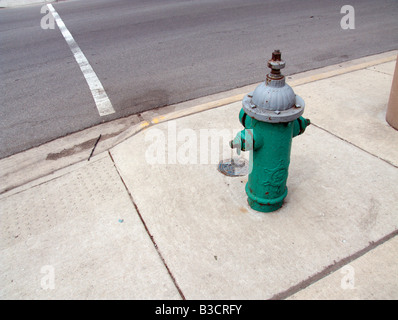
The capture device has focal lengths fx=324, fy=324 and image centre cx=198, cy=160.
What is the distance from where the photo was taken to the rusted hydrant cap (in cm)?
217

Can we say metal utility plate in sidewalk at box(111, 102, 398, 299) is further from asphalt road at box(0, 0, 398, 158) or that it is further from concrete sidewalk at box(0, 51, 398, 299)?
A: asphalt road at box(0, 0, 398, 158)

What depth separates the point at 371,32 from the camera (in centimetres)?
748

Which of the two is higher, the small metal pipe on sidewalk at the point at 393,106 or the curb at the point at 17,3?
the curb at the point at 17,3

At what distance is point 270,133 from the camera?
2305mm

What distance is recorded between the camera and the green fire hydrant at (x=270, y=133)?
2.19m

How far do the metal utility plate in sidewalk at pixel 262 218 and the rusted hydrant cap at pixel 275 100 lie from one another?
944mm

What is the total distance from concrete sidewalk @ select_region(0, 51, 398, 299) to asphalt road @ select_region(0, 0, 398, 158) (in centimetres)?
95

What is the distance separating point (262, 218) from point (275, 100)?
104 centimetres

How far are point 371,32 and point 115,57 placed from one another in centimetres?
585

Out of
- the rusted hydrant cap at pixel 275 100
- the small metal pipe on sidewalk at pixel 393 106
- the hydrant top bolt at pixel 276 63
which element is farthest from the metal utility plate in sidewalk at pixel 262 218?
the hydrant top bolt at pixel 276 63

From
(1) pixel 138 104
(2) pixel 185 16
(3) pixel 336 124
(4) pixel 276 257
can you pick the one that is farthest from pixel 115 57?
(4) pixel 276 257

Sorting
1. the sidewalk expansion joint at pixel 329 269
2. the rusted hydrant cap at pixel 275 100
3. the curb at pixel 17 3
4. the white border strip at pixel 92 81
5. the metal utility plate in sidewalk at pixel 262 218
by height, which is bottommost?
the sidewalk expansion joint at pixel 329 269

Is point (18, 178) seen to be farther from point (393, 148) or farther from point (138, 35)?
point (138, 35)

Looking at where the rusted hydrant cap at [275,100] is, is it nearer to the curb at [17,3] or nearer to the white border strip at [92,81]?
the white border strip at [92,81]
